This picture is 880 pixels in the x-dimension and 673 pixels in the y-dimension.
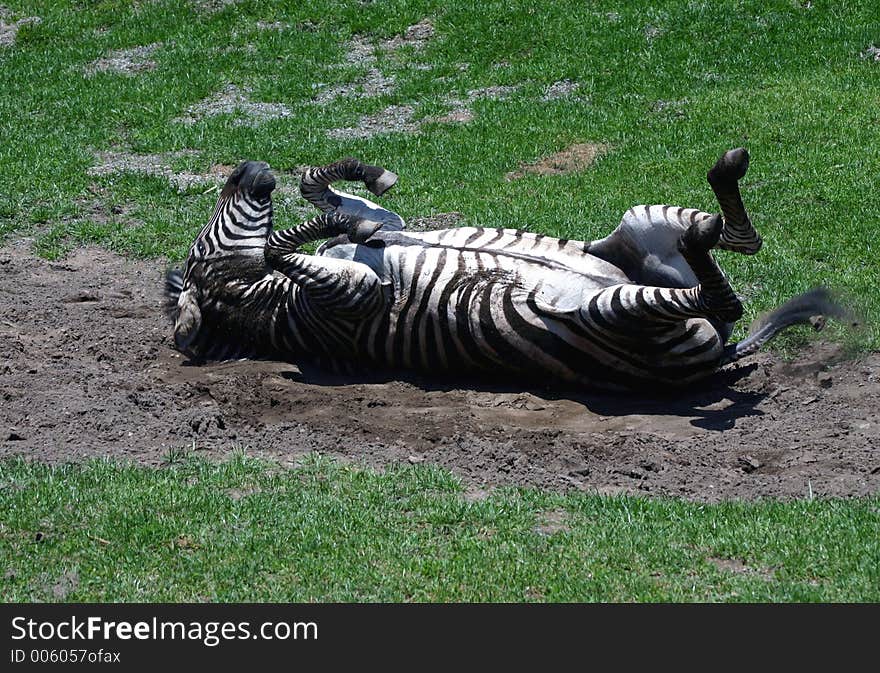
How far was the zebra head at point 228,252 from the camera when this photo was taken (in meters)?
8.18

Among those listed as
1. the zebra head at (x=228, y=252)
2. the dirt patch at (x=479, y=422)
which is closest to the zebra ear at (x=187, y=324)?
the zebra head at (x=228, y=252)

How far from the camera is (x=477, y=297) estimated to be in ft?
24.3

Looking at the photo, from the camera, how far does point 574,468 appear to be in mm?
6371

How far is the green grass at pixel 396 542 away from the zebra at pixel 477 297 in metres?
1.41

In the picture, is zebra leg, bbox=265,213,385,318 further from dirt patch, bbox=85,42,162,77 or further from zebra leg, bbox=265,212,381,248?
dirt patch, bbox=85,42,162,77

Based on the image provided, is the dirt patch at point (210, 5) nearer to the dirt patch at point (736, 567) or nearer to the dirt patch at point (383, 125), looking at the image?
the dirt patch at point (383, 125)

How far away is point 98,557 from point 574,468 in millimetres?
2496

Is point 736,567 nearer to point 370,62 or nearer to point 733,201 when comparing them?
point 733,201

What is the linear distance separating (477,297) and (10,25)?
12132 millimetres

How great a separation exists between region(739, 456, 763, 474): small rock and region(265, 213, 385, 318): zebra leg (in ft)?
8.29

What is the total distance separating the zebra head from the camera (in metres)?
8.18

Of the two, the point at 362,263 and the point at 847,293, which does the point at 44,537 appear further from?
the point at 847,293

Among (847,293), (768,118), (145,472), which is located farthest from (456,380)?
(768,118)

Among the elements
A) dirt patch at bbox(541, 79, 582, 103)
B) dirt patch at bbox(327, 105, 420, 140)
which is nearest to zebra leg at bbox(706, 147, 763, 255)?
dirt patch at bbox(327, 105, 420, 140)
